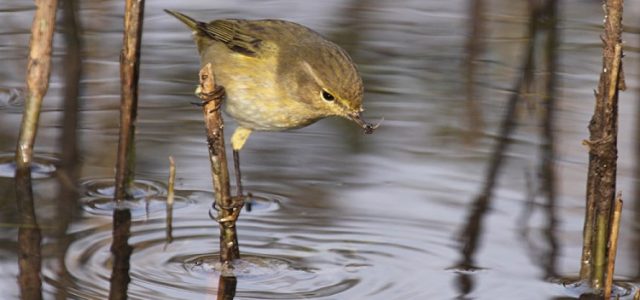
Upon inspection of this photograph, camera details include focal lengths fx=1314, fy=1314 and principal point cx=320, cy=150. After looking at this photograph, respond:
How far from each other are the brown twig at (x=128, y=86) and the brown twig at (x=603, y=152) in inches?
91.7

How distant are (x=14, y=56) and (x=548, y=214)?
3.99 metres

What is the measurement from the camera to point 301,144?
784cm

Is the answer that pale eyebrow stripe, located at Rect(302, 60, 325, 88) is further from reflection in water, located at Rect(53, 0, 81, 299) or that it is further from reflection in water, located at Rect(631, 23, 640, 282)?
reflection in water, located at Rect(631, 23, 640, 282)

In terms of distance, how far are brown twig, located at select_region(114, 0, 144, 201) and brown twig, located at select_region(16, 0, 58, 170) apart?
41 cm

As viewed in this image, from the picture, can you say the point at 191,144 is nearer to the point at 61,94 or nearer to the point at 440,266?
the point at 61,94

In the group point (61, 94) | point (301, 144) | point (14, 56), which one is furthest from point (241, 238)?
point (14, 56)

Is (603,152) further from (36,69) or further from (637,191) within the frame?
(36,69)

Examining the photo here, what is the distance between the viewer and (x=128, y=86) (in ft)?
21.8

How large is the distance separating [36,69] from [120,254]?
990 millimetres

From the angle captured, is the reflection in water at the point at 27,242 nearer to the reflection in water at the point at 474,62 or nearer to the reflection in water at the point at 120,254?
the reflection in water at the point at 120,254

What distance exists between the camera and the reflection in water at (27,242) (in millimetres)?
5673

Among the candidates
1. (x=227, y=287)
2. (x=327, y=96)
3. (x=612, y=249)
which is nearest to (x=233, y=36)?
(x=327, y=96)

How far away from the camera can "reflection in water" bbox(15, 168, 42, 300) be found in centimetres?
567

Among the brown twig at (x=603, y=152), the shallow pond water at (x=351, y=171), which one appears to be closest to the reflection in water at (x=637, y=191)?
the shallow pond water at (x=351, y=171)
